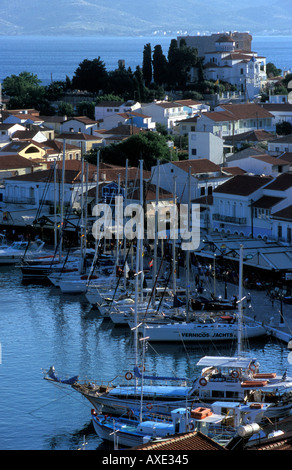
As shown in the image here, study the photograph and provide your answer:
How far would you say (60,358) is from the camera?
26109mm

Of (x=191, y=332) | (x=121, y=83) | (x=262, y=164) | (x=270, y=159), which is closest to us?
(x=191, y=332)

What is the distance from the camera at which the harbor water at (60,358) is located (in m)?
20.8

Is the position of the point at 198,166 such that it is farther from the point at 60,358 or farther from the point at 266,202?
the point at 60,358

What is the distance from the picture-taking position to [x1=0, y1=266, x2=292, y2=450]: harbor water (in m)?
20.8

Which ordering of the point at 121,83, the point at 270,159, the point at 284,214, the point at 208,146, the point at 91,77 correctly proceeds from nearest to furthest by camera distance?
the point at 284,214 → the point at 270,159 → the point at 208,146 → the point at 121,83 → the point at 91,77

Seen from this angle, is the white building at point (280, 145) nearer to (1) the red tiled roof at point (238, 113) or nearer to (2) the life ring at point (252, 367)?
(1) the red tiled roof at point (238, 113)

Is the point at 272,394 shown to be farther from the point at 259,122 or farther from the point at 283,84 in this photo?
the point at 283,84

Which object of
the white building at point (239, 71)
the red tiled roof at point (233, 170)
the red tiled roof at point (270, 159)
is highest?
the white building at point (239, 71)

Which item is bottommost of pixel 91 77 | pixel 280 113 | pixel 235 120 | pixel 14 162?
pixel 14 162

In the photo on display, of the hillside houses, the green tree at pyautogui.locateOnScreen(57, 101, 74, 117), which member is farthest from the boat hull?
the green tree at pyautogui.locateOnScreen(57, 101, 74, 117)

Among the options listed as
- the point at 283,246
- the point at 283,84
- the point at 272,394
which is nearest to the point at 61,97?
the point at 283,84

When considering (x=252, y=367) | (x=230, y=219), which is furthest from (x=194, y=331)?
(x=230, y=219)

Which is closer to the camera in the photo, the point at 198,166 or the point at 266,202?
the point at 266,202

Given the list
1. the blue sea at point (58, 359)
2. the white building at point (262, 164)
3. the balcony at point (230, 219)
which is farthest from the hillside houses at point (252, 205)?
the blue sea at point (58, 359)
